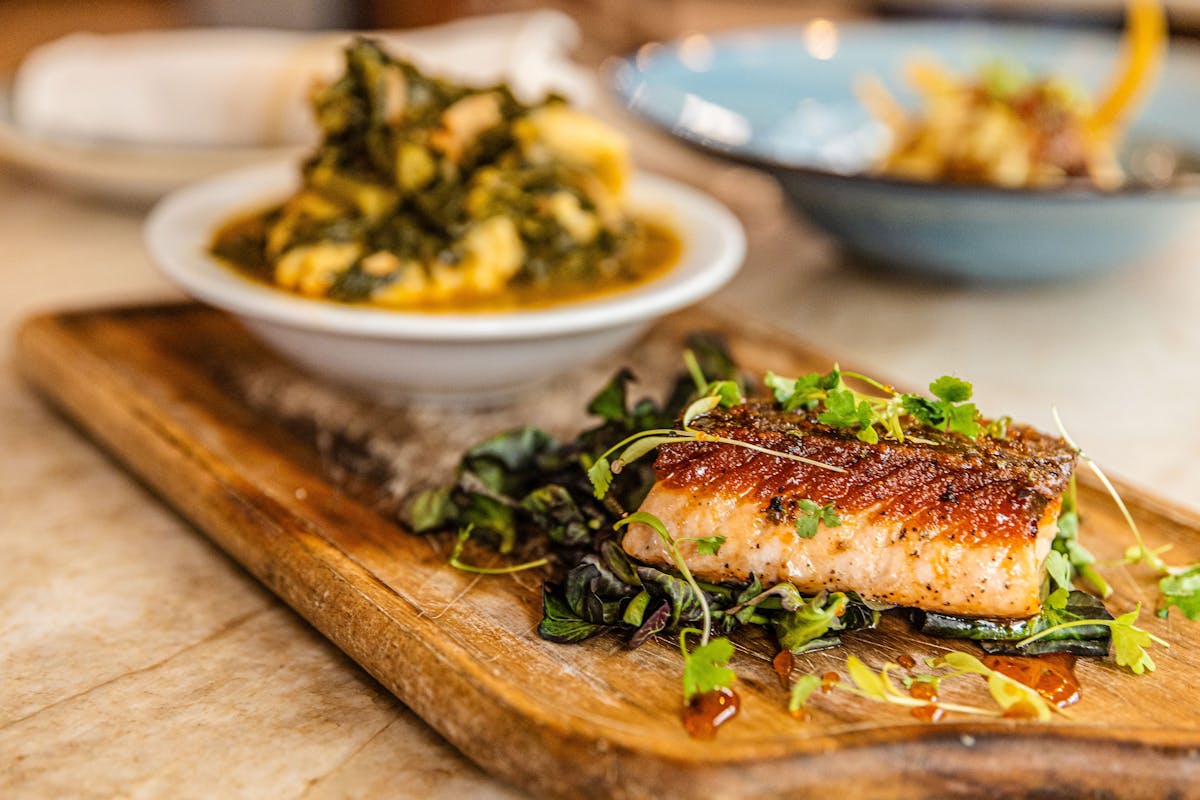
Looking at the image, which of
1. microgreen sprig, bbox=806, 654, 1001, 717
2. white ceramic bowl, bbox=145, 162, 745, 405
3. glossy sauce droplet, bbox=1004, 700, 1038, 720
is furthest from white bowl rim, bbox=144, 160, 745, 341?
glossy sauce droplet, bbox=1004, 700, 1038, 720

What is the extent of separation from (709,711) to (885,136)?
9.40ft

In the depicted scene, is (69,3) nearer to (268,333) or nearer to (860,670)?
(268,333)

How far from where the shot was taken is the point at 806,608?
4.94 feet

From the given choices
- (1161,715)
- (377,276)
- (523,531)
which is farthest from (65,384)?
(1161,715)

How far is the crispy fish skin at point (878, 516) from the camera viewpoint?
5.02ft

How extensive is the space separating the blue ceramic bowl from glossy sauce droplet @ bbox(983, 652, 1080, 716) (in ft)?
4.57

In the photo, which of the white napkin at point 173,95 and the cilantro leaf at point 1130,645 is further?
the white napkin at point 173,95

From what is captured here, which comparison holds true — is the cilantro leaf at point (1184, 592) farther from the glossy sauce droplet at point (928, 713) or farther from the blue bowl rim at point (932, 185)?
the blue bowl rim at point (932, 185)

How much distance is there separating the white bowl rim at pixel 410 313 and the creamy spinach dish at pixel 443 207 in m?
0.07

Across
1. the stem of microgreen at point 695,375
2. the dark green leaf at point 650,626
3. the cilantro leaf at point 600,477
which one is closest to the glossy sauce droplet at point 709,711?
the dark green leaf at point 650,626

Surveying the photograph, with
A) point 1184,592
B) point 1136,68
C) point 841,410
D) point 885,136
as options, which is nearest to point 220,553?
point 841,410

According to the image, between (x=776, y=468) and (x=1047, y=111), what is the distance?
216cm

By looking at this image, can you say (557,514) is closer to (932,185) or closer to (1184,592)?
(1184,592)

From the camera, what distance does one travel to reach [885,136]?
3805mm
